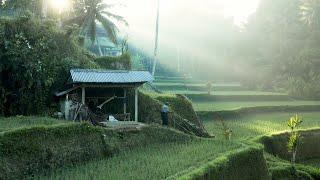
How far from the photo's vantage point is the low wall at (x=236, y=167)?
11469 millimetres

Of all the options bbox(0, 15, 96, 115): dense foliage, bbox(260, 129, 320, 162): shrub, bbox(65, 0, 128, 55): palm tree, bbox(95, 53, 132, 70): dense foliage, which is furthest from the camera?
bbox(65, 0, 128, 55): palm tree

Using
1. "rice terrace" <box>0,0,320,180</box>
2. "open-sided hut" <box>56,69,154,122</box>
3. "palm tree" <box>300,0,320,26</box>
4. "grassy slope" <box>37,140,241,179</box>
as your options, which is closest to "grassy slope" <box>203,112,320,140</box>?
"rice terrace" <box>0,0,320,180</box>

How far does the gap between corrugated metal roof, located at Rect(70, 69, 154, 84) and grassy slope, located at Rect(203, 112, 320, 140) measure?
454 centimetres

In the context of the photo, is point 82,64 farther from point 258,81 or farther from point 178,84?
point 258,81

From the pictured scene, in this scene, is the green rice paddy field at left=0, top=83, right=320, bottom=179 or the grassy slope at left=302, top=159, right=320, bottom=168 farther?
the grassy slope at left=302, top=159, right=320, bottom=168

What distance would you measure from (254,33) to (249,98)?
54.0 ft

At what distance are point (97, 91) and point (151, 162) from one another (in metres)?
7.12

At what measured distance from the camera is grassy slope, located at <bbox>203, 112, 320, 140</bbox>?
20.8m

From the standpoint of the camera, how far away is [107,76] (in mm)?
17109

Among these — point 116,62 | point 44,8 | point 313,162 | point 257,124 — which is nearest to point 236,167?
point 313,162

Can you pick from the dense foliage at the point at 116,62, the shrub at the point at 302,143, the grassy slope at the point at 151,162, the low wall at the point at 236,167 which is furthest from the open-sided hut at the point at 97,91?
the shrub at the point at 302,143

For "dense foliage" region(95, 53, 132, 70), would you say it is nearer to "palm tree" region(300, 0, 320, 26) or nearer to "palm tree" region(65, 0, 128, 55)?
"palm tree" region(65, 0, 128, 55)

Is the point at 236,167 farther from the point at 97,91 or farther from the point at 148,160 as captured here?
the point at 97,91

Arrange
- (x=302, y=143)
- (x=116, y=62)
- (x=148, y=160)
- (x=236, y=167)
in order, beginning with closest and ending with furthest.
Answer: (x=148, y=160) < (x=236, y=167) < (x=302, y=143) < (x=116, y=62)
